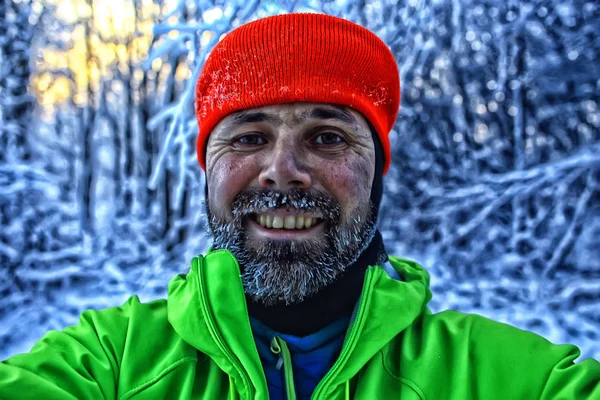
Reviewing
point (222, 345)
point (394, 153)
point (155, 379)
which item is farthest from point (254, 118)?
point (394, 153)

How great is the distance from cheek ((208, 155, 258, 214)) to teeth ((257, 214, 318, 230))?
117 millimetres

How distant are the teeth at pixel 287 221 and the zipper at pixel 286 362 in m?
0.33

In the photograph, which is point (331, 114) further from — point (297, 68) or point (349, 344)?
point (349, 344)

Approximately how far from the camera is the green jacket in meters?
1.08

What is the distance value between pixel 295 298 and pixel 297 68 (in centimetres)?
73

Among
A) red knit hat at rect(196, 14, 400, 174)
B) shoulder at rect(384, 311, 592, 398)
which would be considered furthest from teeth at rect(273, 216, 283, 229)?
shoulder at rect(384, 311, 592, 398)

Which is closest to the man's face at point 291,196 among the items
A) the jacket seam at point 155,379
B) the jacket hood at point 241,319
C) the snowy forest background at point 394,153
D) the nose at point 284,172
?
the nose at point 284,172

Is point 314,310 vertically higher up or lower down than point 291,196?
lower down

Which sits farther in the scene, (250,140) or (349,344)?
(250,140)

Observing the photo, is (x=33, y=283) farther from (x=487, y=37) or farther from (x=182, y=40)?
(x=487, y=37)

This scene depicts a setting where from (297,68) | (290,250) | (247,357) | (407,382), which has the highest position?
(297,68)

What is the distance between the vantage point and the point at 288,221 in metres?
1.28

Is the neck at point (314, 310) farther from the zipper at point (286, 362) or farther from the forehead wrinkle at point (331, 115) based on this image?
the forehead wrinkle at point (331, 115)

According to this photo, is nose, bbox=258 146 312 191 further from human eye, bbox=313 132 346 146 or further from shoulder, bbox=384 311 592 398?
shoulder, bbox=384 311 592 398
